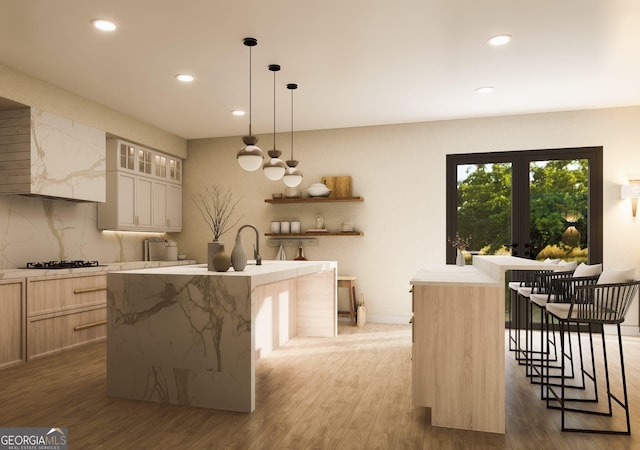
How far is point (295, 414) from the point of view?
9.38 ft

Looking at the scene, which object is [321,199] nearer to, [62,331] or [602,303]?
[62,331]

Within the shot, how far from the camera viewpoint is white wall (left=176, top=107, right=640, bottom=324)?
5.36m

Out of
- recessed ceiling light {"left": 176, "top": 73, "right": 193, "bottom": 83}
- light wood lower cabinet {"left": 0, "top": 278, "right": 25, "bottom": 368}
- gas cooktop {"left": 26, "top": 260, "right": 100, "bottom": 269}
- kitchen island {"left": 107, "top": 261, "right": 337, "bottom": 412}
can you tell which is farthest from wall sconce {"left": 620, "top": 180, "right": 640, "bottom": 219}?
light wood lower cabinet {"left": 0, "top": 278, "right": 25, "bottom": 368}

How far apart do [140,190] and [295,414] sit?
418 cm

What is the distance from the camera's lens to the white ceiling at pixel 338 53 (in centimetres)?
311

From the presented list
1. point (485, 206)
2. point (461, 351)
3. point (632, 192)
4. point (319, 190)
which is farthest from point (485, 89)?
point (461, 351)

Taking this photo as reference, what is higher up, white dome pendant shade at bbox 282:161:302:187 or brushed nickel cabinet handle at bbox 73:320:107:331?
white dome pendant shade at bbox 282:161:302:187

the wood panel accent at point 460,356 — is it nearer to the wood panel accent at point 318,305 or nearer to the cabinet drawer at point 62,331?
the wood panel accent at point 318,305

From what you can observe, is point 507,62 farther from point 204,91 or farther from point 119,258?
point 119,258

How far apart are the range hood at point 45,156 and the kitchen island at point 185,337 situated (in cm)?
192

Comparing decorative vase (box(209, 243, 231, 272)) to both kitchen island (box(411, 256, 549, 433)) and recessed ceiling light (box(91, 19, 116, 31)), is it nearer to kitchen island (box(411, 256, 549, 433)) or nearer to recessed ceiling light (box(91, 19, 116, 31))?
kitchen island (box(411, 256, 549, 433))

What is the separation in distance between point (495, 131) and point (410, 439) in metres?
4.37

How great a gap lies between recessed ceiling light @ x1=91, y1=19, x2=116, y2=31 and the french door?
415 cm

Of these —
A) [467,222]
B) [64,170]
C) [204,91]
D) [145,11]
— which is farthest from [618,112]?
[64,170]
